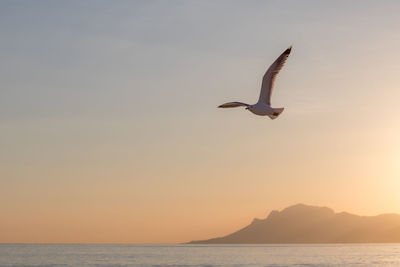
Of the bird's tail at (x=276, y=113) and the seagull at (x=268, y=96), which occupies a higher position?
the seagull at (x=268, y=96)

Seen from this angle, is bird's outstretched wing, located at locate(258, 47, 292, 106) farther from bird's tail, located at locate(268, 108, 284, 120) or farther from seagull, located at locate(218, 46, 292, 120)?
bird's tail, located at locate(268, 108, 284, 120)

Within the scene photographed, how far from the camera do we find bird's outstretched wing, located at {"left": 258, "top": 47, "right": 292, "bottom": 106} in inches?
1278

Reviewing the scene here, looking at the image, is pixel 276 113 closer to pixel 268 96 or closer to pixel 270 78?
pixel 268 96

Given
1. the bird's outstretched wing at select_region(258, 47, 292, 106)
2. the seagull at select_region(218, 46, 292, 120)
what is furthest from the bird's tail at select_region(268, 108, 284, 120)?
the bird's outstretched wing at select_region(258, 47, 292, 106)

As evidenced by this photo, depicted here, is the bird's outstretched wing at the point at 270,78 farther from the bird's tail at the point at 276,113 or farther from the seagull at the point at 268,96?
the bird's tail at the point at 276,113

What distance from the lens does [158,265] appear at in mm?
153000

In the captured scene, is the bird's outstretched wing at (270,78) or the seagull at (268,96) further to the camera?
the bird's outstretched wing at (270,78)

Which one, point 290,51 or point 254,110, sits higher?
point 290,51

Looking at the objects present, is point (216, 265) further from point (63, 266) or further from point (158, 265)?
point (63, 266)

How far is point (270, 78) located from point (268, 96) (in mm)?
1088

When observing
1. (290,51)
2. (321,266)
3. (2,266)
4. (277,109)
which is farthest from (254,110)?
(2,266)

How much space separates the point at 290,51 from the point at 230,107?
13.8 ft

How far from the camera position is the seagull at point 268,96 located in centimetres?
3206

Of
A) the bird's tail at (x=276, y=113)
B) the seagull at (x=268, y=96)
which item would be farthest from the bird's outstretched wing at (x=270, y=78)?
the bird's tail at (x=276, y=113)
